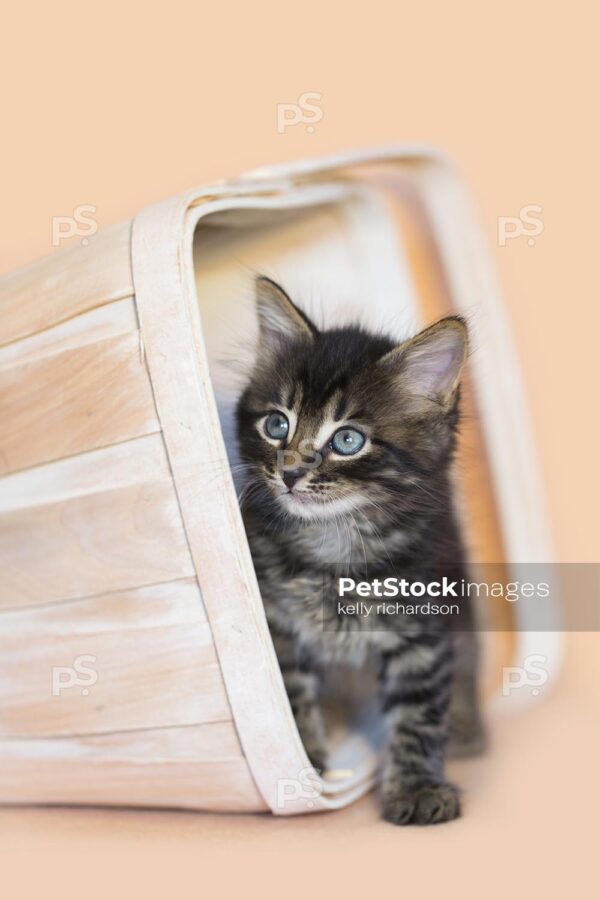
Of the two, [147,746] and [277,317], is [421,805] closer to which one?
[147,746]

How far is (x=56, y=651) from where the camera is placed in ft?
5.56

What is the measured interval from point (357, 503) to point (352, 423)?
5.7 inches

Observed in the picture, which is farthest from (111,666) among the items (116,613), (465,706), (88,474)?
(465,706)

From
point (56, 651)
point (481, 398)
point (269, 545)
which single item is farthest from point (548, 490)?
point (56, 651)

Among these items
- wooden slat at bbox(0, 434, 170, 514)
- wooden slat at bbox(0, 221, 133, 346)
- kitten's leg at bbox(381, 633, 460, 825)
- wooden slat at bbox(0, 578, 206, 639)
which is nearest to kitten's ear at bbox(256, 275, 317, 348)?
wooden slat at bbox(0, 221, 133, 346)

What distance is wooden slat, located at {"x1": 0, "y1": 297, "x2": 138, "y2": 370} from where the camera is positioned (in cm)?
155

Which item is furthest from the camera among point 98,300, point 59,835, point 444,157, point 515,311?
point 515,311

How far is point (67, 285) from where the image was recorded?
5.30ft

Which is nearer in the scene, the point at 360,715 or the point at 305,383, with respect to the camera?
the point at 305,383

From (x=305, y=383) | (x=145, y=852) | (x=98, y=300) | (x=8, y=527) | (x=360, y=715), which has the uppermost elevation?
(x=98, y=300)

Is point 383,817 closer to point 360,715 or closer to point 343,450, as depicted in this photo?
point 360,715

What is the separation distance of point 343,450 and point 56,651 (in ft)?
2.08

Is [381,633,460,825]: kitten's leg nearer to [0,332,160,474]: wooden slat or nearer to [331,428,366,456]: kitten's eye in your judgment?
[331,428,366,456]: kitten's eye

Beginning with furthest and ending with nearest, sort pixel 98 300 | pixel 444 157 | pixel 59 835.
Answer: pixel 444 157
pixel 59 835
pixel 98 300
